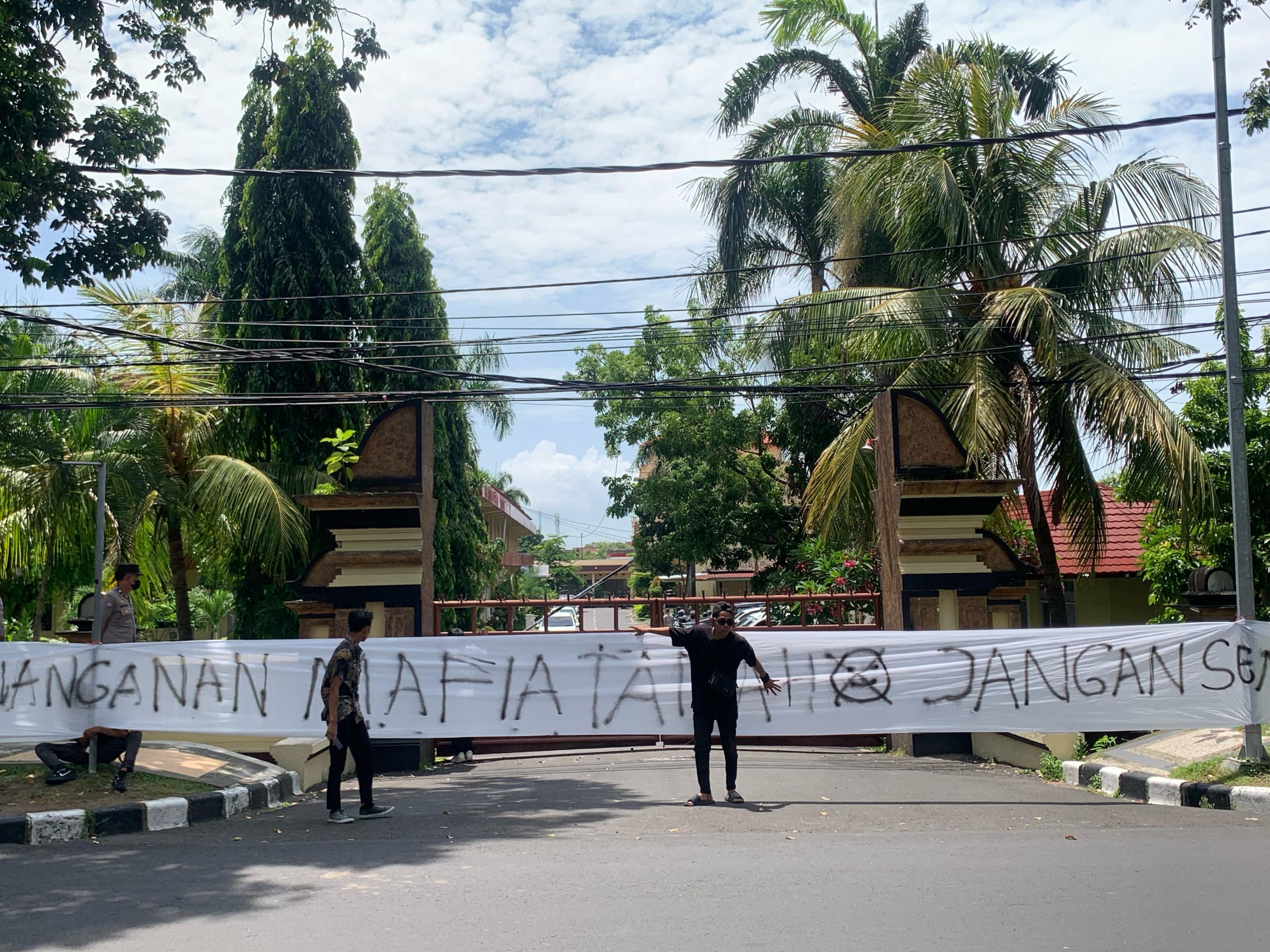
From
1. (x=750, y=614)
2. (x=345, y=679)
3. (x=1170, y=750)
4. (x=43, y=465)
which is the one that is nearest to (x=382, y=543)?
(x=345, y=679)

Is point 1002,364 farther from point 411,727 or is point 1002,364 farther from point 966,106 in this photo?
point 411,727

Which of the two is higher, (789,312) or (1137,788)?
(789,312)

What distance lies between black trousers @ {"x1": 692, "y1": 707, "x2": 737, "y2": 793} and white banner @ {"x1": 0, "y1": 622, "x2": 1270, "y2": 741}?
1178 mm

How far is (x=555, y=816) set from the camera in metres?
8.29

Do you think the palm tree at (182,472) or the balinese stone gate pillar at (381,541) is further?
the palm tree at (182,472)

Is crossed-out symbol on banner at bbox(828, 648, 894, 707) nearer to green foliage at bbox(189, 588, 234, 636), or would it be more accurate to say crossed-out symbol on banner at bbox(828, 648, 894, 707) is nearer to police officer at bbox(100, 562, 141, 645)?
police officer at bbox(100, 562, 141, 645)

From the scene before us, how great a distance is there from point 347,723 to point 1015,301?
9935 millimetres

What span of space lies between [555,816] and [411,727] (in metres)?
2.18

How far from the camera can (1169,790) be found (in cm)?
884

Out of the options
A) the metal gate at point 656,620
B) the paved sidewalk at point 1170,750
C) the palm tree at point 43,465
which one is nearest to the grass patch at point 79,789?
the metal gate at point 656,620

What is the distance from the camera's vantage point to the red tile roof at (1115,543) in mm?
20812

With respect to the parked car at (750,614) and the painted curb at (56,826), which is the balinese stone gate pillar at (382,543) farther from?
the parked car at (750,614)

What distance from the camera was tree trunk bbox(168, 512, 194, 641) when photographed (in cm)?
1603

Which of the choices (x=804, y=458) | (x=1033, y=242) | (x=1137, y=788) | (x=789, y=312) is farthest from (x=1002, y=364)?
(x=804, y=458)
